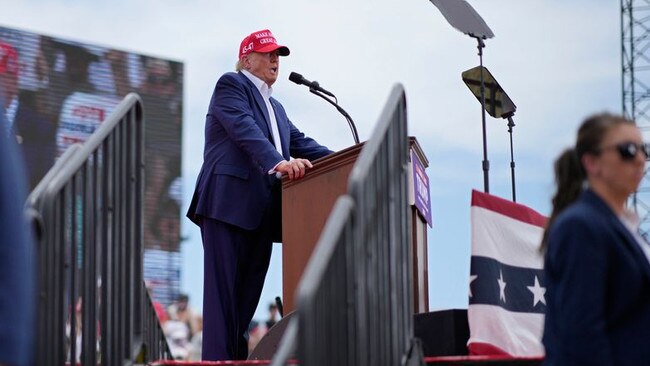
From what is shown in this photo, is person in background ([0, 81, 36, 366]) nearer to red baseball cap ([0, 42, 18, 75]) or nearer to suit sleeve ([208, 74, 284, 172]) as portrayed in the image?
suit sleeve ([208, 74, 284, 172])

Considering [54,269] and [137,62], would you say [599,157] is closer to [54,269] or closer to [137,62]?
[54,269]

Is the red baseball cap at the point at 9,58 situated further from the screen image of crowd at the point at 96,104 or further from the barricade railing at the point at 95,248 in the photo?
the barricade railing at the point at 95,248

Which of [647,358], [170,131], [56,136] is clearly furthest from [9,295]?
[170,131]

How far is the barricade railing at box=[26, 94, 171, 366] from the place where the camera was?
4.19 metres

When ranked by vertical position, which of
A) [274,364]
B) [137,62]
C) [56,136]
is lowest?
[274,364]

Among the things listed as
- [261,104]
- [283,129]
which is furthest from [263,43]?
[283,129]

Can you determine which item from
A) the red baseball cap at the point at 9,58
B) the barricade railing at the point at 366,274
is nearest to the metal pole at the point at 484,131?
the barricade railing at the point at 366,274

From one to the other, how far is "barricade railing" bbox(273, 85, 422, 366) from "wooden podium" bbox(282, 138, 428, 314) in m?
1.17

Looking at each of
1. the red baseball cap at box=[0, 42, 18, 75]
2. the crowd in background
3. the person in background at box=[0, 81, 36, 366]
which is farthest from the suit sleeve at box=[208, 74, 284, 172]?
the red baseball cap at box=[0, 42, 18, 75]

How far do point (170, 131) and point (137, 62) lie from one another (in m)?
2.67

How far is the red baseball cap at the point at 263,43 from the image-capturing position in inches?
254

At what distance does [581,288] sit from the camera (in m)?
3.31

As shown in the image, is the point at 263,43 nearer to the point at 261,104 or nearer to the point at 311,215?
the point at 261,104

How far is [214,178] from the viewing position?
247 inches
